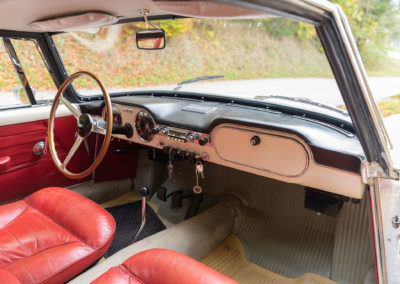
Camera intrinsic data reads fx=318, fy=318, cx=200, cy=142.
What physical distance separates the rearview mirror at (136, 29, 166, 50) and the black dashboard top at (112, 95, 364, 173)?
43 centimetres

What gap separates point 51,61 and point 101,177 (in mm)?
1116

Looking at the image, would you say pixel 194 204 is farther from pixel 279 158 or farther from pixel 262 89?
pixel 279 158

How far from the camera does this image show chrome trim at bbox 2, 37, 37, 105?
2481 mm

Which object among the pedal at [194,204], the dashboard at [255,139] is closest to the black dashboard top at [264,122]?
the dashboard at [255,139]

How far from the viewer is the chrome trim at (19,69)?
248cm

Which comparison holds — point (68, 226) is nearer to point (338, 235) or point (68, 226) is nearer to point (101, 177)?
point (101, 177)

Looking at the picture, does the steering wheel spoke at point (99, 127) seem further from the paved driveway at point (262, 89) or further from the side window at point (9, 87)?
the side window at point (9, 87)

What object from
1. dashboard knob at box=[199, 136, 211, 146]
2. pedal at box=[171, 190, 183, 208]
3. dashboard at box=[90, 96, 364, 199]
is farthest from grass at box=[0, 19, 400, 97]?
pedal at box=[171, 190, 183, 208]

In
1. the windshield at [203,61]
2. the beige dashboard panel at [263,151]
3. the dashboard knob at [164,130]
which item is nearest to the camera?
the beige dashboard panel at [263,151]

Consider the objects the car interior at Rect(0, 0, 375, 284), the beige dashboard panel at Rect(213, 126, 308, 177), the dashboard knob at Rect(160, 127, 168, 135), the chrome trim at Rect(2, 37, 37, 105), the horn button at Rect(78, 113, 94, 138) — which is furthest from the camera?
the chrome trim at Rect(2, 37, 37, 105)

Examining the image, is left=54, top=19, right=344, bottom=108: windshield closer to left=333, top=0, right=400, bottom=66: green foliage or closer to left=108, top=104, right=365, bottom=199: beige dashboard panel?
left=108, top=104, right=365, bottom=199: beige dashboard panel

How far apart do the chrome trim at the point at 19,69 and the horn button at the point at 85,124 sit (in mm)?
1081

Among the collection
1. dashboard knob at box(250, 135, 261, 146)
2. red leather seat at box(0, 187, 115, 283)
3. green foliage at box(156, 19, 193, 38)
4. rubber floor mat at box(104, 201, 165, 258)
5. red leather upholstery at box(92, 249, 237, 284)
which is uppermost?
green foliage at box(156, 19, 193, 38)

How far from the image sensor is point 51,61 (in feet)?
9.11
